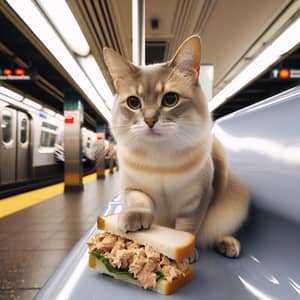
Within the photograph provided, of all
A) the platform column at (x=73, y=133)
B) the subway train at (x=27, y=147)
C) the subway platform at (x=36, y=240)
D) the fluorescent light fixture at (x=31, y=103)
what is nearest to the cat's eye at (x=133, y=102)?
the subway platform at (x=36, y=240)

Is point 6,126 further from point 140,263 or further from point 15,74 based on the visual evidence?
point 140,263

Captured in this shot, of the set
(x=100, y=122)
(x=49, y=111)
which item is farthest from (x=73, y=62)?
(x=100, y=122)

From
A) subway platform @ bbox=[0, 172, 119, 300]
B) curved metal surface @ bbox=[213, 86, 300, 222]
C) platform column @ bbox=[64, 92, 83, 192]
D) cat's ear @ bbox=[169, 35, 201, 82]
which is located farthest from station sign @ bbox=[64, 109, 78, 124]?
cat's ear @ bbox=[169, 35, 201, 82]

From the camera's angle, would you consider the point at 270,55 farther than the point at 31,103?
No

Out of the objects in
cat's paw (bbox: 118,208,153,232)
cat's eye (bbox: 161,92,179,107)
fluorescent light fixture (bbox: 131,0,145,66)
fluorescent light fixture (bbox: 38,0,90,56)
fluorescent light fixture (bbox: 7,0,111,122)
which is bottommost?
cat's paw (bbox: 118,208,153,232)

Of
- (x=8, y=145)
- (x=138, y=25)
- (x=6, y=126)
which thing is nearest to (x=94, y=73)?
(x=138, y=25)

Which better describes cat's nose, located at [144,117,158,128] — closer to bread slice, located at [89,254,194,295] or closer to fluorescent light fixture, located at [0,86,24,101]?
bread slice, located at [89,254,194,295]
